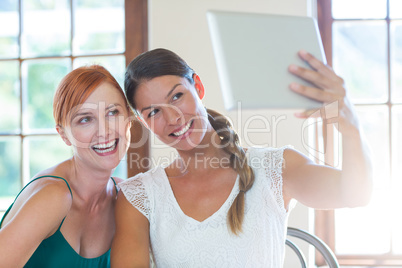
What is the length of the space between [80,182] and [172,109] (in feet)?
1.35

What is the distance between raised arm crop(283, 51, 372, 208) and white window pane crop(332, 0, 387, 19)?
→ 3.38ft

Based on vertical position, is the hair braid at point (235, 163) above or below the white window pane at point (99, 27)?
below

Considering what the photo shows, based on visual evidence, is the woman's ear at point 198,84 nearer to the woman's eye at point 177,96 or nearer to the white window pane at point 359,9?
the woman's eye at point 177,96

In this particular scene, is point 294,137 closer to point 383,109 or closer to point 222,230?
point 383,109

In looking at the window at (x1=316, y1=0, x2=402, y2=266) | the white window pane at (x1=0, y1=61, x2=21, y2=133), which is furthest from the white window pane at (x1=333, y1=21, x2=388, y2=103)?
the white window pane at (x1=0, y1=61, x2=21, y2=133)

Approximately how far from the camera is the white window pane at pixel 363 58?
78.8 inches

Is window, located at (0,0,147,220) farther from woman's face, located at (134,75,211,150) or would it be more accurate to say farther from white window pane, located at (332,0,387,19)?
white window pane, located at (332,0,387,19)

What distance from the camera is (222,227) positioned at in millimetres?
1212

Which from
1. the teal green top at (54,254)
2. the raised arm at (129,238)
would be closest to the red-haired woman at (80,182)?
the teal green top at (54,254)

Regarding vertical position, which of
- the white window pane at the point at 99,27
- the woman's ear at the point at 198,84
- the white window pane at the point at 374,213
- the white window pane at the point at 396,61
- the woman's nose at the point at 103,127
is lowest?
the white window pane at the point at 374,213

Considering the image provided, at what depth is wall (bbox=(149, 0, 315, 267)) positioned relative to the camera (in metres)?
1.86

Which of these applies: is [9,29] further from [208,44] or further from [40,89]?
[208,44]

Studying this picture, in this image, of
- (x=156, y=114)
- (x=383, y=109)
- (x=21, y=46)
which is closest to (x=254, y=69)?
(x=156, y=114)

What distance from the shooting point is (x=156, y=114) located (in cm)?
121
